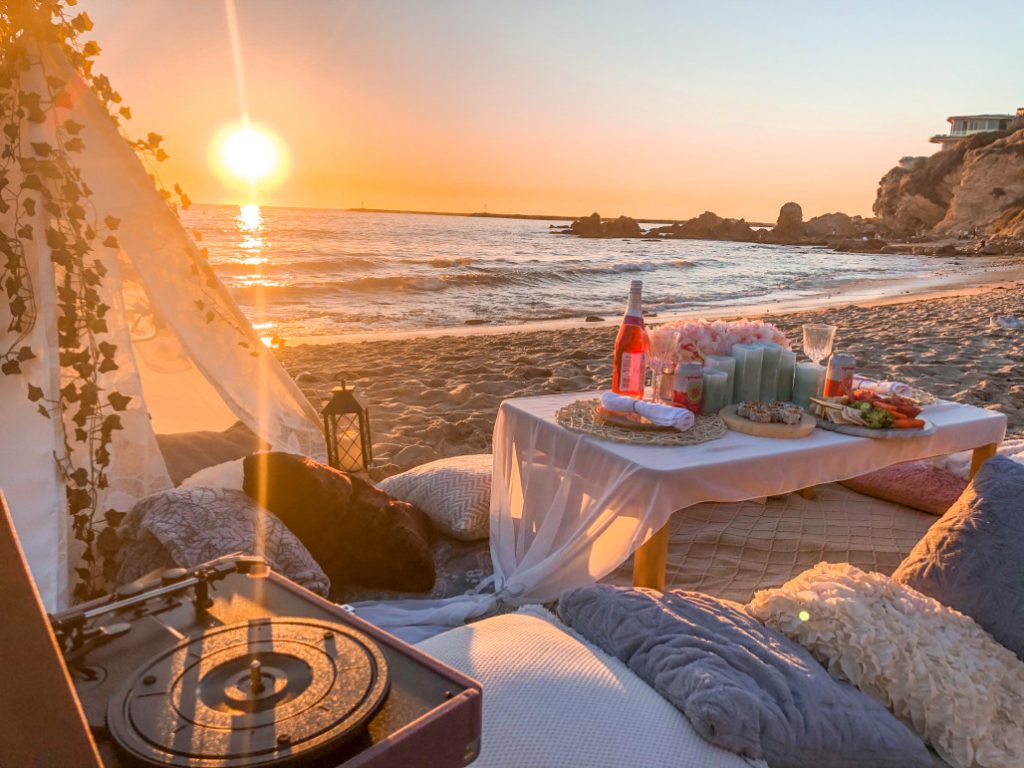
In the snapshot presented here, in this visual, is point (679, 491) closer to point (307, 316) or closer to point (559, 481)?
point (559, 481)

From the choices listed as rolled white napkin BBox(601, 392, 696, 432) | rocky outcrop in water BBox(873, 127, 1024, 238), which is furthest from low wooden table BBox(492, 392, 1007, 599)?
rocky outcrop in water BBox(873, 127, 1024, 238)

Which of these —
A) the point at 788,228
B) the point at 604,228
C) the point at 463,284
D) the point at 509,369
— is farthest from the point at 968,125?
the point at 509,369

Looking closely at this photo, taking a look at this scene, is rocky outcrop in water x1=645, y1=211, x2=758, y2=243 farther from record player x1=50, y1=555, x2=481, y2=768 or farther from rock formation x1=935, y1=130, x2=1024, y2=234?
record player x1=50, y1=555, x2=481, y2=768

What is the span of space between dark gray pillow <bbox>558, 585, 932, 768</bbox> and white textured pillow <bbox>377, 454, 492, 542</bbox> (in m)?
1.68

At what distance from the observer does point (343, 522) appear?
10.9 ft

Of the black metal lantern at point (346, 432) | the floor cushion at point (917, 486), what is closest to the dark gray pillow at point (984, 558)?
the floor cushion at point (917, 486)

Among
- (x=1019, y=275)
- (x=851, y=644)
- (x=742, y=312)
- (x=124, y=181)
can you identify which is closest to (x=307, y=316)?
(x=742, y=312)

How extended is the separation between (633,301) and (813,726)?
175cm

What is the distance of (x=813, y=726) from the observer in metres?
1.70

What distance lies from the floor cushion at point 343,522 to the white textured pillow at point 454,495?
0.34 meters

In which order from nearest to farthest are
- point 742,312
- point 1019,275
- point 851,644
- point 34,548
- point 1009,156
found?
point 851,644
point 34,548
point 742,312
point 1019,275
point 1009,156

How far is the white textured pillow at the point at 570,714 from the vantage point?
5.17ft

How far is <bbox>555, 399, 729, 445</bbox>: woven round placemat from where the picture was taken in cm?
272

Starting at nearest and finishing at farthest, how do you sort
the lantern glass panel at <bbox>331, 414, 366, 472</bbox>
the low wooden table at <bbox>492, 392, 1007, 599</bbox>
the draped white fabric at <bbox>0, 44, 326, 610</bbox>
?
the low wooden table at <bbox>492, 392, 1007, 599</bbox> < the draped white fabric at <bbox>0, 44, 326, 610</bbox> < the lantern glass panel at <bbox>331, 414, 366, 472</bbox>
